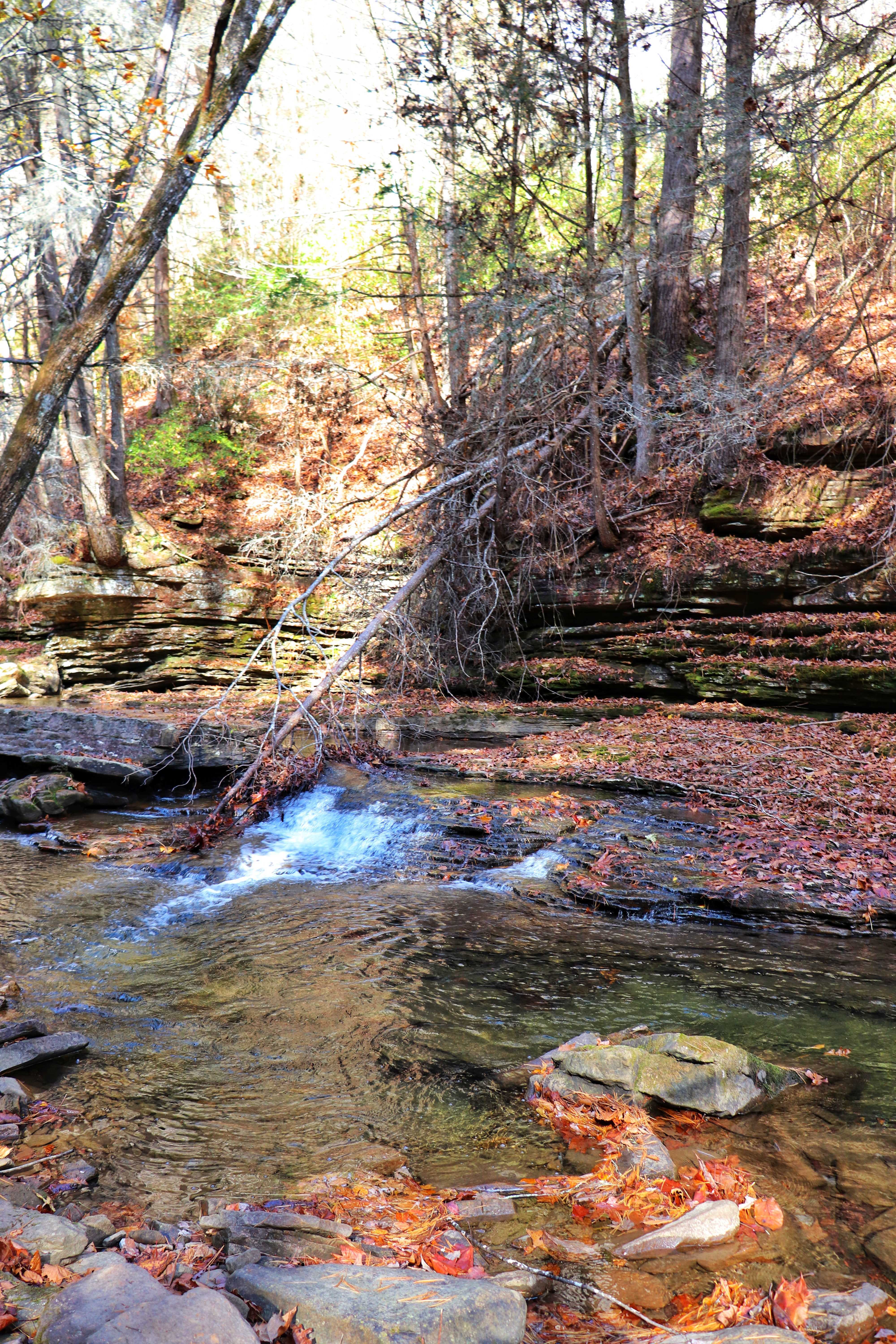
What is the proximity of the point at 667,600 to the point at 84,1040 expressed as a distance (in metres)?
10.2

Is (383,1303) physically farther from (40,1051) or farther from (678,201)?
(678,201)

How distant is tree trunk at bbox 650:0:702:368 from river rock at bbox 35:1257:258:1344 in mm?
12132

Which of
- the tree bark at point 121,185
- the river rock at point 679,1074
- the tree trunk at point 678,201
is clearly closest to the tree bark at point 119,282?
the tree bark at point 121,185

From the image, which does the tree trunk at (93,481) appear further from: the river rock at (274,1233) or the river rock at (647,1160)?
the river rock at (647,1160)

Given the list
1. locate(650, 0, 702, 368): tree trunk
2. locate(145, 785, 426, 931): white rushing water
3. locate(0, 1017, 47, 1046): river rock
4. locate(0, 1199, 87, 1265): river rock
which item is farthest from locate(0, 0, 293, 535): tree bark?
locate(650, 0, 702, 368): tree trunk

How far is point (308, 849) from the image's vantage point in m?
8.69

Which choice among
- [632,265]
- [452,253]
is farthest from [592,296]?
[452,253]

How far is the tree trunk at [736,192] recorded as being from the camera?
Answer: 8.85 meters

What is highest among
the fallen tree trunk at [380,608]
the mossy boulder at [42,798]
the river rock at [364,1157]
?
the fallen tree trunk at [380,608]

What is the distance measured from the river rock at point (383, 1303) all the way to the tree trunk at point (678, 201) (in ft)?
38.9

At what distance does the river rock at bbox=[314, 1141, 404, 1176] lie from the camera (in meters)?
3.31

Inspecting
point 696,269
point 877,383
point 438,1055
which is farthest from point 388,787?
point 696,269

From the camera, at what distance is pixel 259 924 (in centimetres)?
654

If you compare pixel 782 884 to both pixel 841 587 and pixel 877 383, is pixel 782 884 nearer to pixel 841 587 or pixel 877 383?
pixel 841 587
